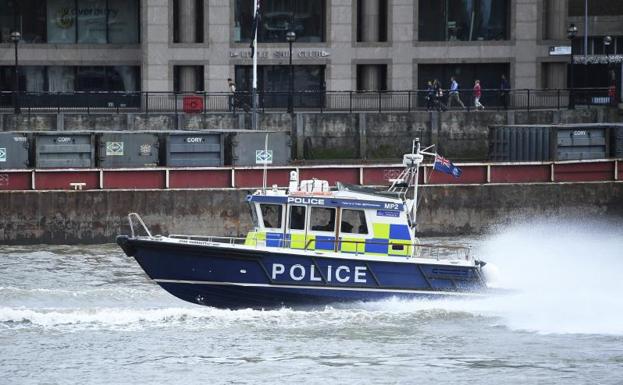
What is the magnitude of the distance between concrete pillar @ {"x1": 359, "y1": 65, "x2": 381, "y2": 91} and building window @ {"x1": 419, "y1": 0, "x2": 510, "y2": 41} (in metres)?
2.36

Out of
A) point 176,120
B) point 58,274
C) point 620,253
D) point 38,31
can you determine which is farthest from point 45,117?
point 620,253

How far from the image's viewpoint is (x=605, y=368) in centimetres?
3088

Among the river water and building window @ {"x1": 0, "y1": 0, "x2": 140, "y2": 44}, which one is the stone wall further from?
the river water

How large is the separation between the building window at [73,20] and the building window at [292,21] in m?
6.11

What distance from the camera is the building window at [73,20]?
218 ft

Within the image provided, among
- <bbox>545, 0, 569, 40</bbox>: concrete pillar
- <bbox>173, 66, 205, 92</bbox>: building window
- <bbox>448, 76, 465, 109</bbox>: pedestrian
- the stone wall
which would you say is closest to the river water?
the stone wall

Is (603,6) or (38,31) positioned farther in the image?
(603,6)

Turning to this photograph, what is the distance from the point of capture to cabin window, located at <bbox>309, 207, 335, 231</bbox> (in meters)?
34.0

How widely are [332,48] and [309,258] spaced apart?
96.8ft

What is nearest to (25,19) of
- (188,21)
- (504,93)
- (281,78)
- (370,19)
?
(188,21)

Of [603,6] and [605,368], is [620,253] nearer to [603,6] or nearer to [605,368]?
[605,368]

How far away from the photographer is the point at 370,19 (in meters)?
62.6

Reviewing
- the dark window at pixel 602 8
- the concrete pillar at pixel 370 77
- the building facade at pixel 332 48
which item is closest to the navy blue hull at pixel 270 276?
the building facade at pixel 332 48

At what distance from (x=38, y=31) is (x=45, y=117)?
1161 centimetres
